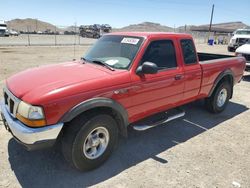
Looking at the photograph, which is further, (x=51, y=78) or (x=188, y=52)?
(x=188, y=52)

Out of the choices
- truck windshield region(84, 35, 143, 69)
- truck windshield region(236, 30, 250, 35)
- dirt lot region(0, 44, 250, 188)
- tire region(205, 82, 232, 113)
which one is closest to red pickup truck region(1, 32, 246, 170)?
truck windshield region(84, 35, 143, 69)

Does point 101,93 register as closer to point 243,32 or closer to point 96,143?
point 96,143

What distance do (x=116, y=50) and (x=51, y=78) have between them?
4.05 feet

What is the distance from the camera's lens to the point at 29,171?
126 inches

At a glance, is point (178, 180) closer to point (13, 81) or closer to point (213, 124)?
point (213, 124)

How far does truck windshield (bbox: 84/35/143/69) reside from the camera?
12.0ft

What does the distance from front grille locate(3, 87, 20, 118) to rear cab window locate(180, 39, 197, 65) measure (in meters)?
2.96

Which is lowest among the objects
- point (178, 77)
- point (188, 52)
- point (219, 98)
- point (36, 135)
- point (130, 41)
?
point (219, 98)

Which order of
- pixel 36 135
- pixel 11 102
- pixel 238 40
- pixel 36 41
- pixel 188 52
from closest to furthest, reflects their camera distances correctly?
pixel 36 135, pixel 11 102, pixel 188 52, pixel 238 40, pixel 36 41

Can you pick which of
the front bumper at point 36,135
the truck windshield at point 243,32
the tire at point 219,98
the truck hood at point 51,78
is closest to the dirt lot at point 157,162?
the front bumper at point 36,135

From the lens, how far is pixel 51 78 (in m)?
3.22

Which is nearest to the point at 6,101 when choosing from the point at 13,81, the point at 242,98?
the point at 13,81

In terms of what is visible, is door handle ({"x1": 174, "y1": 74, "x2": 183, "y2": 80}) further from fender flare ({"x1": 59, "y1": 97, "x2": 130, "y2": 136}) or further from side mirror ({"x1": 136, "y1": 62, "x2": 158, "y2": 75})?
fender flare ({"x1": 59, "y1": 97, "x2": 130, "y2": 136})

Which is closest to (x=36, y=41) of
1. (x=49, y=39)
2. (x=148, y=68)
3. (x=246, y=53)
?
(x=49, y=39)
